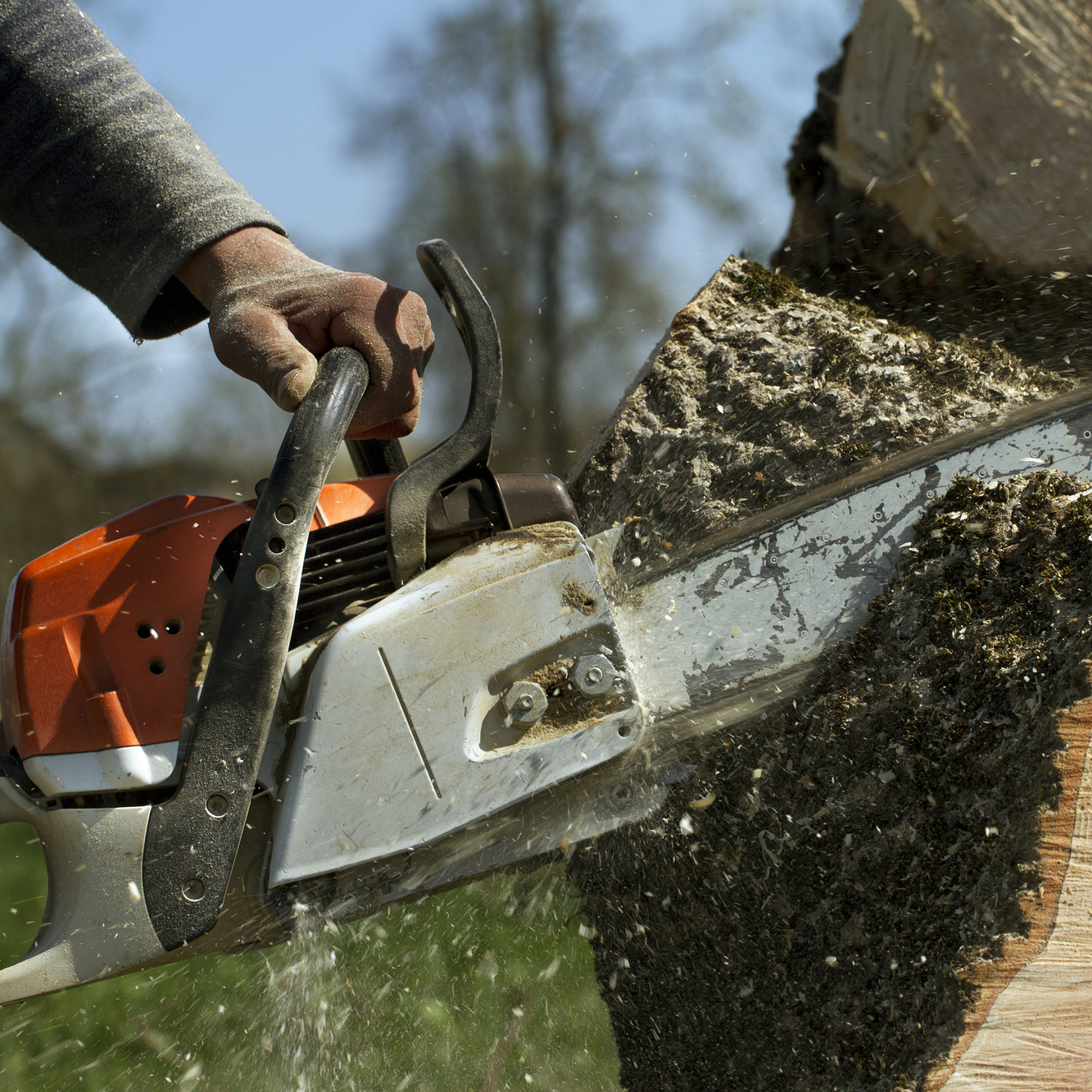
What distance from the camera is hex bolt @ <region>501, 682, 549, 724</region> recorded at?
4.22 ft

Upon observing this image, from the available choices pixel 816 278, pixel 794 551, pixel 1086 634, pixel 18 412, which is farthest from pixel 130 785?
pixel 18 412

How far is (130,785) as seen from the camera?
127cm

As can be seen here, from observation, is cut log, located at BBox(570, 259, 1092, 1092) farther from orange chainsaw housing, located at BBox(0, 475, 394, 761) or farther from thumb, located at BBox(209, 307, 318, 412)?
orange chainsaw housing, located at BBox(0, 475, 394, 761)

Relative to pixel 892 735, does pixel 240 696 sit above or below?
above

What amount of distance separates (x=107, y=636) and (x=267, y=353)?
1.70ft

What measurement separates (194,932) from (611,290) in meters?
6.43

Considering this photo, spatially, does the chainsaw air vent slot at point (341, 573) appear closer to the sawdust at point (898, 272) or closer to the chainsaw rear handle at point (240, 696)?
the chainsaw rear handle at point (240, 696)

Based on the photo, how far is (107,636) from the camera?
1.29m

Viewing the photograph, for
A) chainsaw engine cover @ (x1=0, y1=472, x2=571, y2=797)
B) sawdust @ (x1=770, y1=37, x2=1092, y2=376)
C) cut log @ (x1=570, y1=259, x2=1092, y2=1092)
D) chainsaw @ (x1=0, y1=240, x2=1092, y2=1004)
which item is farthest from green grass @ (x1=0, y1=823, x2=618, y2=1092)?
sawdust @ (x1=770, y1=37, x2=1092, y2=376)

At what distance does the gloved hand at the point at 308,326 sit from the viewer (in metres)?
1.31

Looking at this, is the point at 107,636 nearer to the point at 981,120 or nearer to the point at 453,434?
the point at 453,434

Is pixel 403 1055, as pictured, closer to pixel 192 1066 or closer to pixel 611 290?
pixel 192 1066

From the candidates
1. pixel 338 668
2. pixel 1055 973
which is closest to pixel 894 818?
pixel 1055 973

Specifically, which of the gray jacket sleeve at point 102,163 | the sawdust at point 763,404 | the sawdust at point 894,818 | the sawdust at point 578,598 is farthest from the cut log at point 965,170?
the gray jacket sleeve at point 102,163
